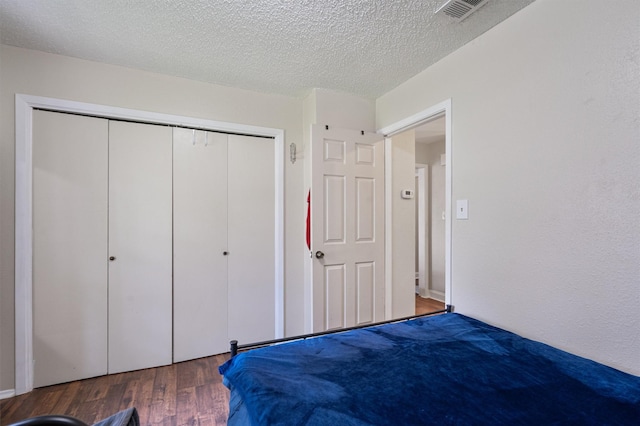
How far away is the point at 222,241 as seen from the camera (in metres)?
2.68

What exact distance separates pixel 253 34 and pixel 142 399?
8.65 ft

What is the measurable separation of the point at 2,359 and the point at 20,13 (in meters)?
2.30

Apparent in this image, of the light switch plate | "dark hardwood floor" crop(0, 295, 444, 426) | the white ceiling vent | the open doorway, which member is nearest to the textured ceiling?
the white ceiling vent

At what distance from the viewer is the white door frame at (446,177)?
6.83ft

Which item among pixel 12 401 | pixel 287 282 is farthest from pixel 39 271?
pixel 287 282

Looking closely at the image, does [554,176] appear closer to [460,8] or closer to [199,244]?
[460,8]

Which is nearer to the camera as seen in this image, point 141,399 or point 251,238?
point 141,399

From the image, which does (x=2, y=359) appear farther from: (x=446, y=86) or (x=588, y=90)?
(x=588, y=90)

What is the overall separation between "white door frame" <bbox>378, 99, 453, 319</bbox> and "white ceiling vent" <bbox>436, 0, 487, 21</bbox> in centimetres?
56

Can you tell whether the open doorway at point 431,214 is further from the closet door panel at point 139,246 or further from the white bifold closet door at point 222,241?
the closet door panel at point 139,246

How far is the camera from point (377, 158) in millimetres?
2812

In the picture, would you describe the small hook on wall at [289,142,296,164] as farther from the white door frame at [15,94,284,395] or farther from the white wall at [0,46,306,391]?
the white door frame at [15,94,284,395]

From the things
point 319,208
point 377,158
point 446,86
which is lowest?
point 319,208

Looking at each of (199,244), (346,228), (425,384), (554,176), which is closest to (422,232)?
(346,228)
